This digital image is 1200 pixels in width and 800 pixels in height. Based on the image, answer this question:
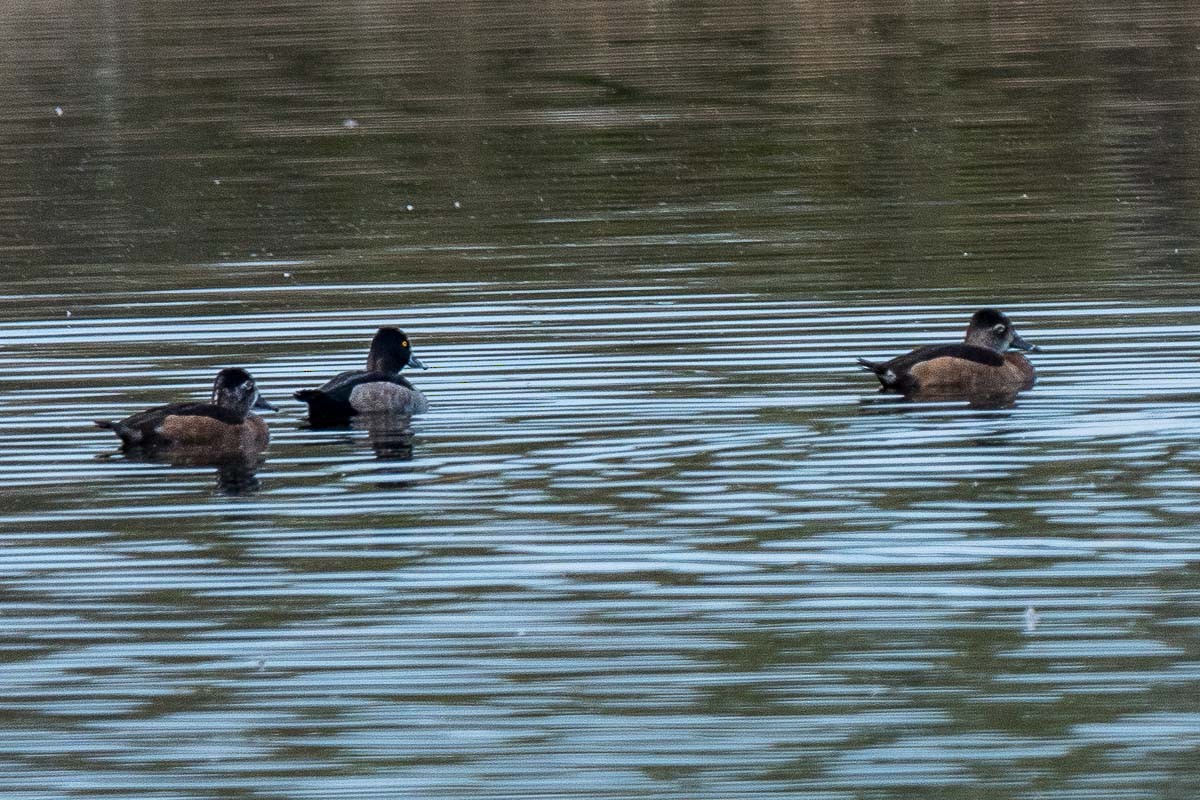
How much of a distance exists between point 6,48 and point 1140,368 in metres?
43.2

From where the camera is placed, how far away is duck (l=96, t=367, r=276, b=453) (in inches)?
606

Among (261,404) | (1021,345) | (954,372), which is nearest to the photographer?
(261,404)

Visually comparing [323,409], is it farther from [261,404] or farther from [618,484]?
[618,484]

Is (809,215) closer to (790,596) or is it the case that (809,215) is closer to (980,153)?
(980,153)

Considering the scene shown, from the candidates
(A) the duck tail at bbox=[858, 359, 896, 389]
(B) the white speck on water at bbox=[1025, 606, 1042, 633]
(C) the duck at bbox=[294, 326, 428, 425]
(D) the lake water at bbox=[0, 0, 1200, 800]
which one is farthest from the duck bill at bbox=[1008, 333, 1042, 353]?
(B) the white speck on water at bbox=[1025, 606, 1042, 633]

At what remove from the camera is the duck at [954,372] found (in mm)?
16312

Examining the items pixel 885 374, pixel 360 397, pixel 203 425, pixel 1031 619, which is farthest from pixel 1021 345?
pixel 1031 619

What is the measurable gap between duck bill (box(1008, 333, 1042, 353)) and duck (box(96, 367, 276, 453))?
201 inches

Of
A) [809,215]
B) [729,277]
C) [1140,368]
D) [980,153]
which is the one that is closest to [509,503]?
[1140,368]

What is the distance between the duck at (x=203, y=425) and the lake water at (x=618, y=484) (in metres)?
0.28

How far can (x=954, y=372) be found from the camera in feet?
54.2

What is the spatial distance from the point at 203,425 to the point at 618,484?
313 centimetres

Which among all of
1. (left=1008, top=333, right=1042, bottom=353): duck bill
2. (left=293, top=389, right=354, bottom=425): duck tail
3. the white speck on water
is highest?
(left=1008, top=333, right=1042, bottom=353): duck bill

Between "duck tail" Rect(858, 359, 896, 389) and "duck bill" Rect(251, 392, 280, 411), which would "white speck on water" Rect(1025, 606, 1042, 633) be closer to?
"duck tail" Rect(858, 359, 896, 389)
